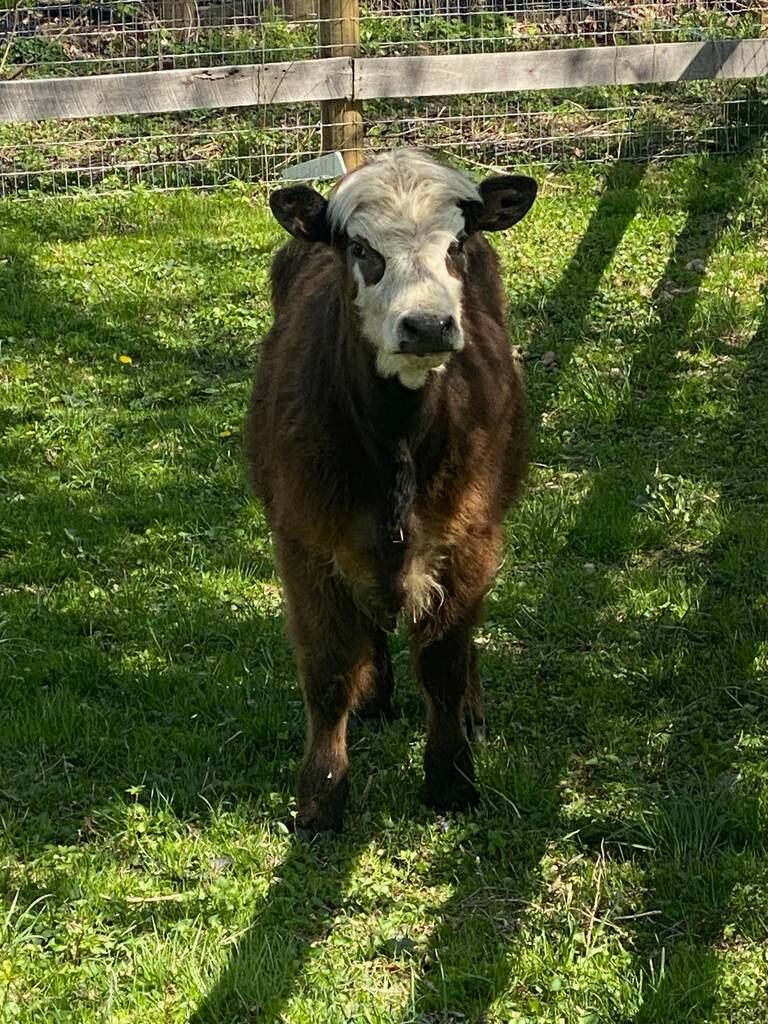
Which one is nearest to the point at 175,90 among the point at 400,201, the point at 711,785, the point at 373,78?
the point at 373,78

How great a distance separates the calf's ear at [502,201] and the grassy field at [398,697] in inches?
72.0

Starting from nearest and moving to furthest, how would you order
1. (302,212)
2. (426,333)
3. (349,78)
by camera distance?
(426,333) < (302,212) < (349,78)

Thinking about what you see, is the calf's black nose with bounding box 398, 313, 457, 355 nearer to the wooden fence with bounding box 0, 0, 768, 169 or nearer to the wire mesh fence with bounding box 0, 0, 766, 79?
the wooden fence with bounding box 0, 0, 768, 169

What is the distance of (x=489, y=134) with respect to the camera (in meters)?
10.9

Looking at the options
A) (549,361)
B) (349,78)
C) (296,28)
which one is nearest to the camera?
(549,361)

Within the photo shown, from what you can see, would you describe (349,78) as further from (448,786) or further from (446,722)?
(448,786)

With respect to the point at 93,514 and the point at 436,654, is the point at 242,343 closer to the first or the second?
the point at 93,514

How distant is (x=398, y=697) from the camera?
5.55 m

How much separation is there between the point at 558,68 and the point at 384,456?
21.9 ft

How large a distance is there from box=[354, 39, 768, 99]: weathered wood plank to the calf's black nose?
6.67 meters

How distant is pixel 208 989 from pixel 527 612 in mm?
2487

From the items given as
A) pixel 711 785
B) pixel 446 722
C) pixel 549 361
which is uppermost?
pixel 549 361

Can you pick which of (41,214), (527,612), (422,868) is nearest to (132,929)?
(422,868)

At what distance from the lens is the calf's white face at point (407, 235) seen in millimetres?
3941
